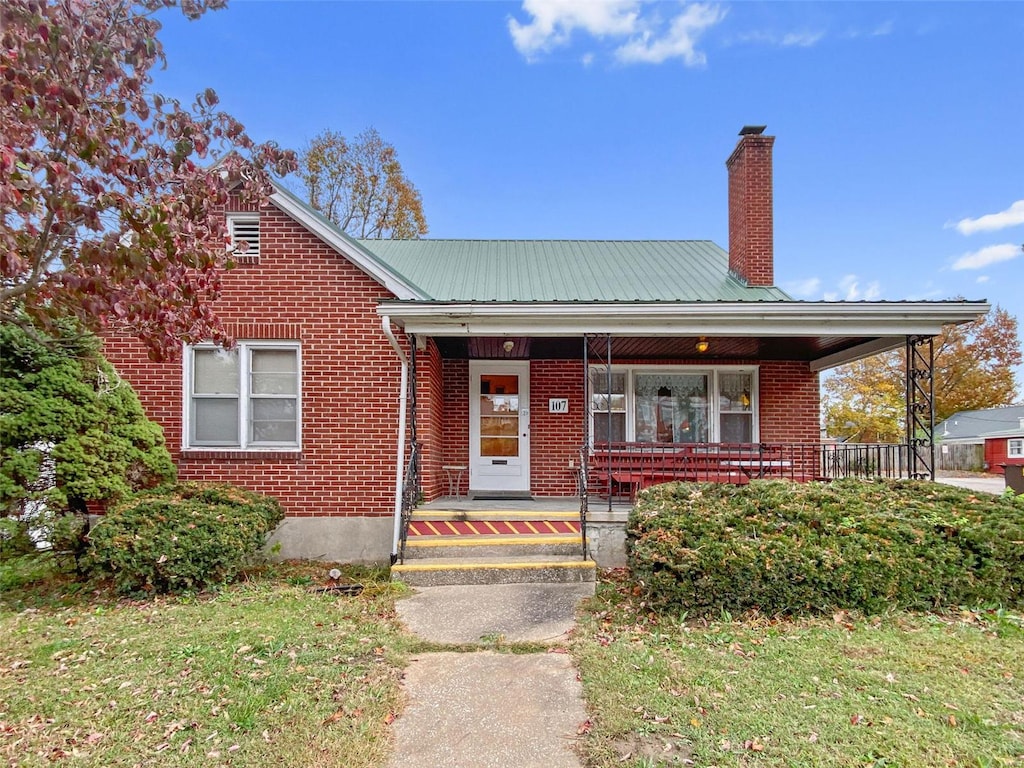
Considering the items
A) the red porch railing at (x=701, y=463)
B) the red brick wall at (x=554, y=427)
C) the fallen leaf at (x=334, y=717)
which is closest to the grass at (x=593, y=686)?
the fallen leaf at (x=334, y=717)

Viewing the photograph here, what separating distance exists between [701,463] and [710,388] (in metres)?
1.77

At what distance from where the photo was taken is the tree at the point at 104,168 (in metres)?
3.01

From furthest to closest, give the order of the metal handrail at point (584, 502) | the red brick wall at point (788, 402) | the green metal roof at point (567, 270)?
the red brick wall at point (788, 402) → the green metal roof at point (567, 270) → the metal handrail at point (584, 502)

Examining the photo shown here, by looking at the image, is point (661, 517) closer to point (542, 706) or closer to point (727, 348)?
point (542, 706)

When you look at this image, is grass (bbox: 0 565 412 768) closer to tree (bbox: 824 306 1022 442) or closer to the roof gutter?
the roof gutter

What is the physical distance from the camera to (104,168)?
3387 millimetres

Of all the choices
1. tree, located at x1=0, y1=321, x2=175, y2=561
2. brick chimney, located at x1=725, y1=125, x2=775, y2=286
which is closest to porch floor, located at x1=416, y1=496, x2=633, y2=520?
tree, located at x1=0, y1=321, x2=175, y2=561

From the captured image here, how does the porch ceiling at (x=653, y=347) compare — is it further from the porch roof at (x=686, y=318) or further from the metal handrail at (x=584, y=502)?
the metal handrail at (x=584, y=502)

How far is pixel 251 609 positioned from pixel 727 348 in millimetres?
7517

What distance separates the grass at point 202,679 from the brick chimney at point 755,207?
25.7 ft

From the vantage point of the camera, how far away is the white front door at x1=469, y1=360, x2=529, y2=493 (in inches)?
379

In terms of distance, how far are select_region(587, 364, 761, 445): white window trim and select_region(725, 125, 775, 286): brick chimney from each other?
1552 millimetres

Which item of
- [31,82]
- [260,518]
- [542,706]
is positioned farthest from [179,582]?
[31,82]

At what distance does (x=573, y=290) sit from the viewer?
9367 millimetres
